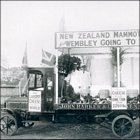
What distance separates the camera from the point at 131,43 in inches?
329

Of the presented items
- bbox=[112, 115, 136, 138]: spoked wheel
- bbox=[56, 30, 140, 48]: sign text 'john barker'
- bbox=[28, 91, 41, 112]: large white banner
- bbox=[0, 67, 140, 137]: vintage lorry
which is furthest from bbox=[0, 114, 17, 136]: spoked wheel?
bbox=[112, 115, 136, 138]: spoked wheel

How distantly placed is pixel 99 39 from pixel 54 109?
101 inches

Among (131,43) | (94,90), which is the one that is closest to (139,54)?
(94,90)

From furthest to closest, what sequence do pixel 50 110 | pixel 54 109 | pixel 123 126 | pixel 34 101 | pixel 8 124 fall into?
pixel 8 124
pixel 50 110
pixel 34 101
pixel 54 109
pixel 123 126

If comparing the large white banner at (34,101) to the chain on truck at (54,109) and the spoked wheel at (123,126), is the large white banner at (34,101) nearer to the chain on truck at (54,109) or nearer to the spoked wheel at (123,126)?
the chain on truck at (54,109)

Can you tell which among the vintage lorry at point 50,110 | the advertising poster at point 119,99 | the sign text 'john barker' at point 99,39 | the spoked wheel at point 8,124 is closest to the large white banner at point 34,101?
the vintage lorry at point 50,110

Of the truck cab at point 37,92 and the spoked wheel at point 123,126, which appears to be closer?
the spoked wheel at point 123,126

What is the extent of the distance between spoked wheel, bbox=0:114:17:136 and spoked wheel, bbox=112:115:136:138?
3.06 m

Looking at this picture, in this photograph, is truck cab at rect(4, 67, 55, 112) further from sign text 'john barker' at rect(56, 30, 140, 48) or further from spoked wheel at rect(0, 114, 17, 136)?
sign text 'john barker' at rect(56, 30, 140, 48)

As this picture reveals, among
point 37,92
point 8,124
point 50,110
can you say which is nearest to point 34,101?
point 37,92

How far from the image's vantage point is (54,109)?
8.09 metres

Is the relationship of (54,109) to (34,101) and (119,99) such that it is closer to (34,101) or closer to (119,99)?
(34,101)

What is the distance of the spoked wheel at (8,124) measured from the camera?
8.36 metres

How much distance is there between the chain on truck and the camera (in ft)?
26.1
